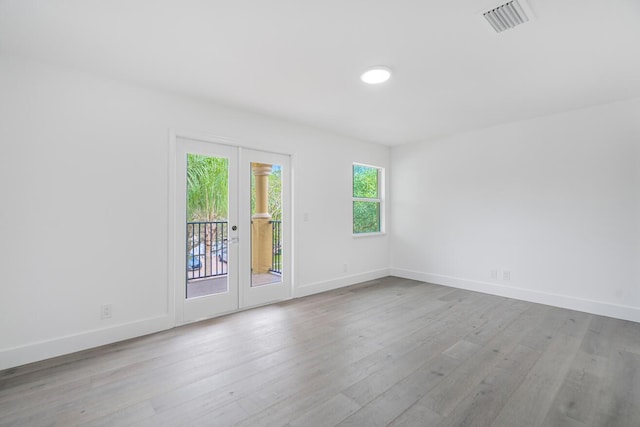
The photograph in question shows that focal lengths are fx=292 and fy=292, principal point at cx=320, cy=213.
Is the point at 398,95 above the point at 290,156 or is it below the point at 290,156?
above

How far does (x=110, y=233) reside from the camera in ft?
9.21

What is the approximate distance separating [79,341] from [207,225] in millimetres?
1556

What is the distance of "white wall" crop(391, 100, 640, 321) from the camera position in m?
3.46

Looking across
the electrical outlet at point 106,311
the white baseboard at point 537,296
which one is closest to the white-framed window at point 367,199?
the white baseboard at point 537,296

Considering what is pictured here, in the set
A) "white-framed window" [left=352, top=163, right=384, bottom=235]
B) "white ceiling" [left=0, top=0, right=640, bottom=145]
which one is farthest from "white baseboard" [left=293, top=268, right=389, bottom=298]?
"white ceiling" [left=0, top=0, right=640, bottom=145]

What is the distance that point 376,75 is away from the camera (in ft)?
9.05

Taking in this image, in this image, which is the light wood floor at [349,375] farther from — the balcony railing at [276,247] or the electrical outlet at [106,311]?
the balcony railing at [276,247]

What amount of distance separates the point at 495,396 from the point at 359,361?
38.5 inches

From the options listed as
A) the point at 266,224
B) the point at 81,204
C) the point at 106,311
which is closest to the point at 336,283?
the point at 266,224

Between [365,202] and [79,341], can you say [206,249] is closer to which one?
[79,341]

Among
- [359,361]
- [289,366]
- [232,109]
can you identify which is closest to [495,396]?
[359,361]

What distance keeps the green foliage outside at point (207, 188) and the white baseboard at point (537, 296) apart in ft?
12.1

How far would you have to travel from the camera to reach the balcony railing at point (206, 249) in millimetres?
3354

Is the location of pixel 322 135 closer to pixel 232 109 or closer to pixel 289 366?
pixel 232 109
